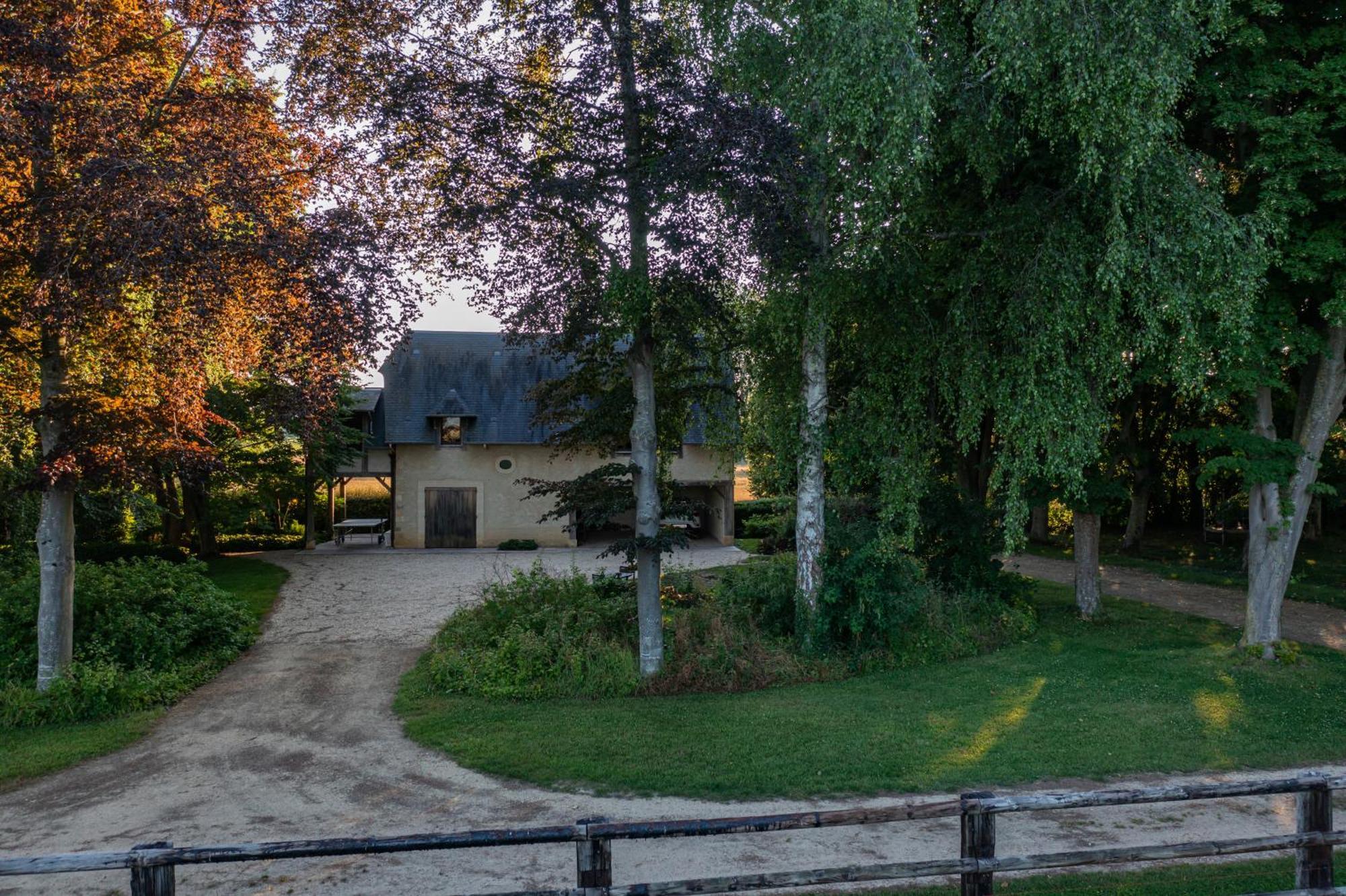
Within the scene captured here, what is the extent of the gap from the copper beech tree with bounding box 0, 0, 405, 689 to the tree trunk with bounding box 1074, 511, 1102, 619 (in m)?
13.5

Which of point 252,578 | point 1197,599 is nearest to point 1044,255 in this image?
point 1197,599

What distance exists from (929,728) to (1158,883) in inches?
149

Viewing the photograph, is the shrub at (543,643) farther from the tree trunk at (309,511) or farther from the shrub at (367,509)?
the shrub at (367,509)

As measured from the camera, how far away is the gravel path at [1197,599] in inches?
611

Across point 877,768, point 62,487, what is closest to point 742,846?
point 877,768

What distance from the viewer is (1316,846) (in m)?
5.43

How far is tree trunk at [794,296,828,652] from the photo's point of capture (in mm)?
13141

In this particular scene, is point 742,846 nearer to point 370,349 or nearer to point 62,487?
point 370,349

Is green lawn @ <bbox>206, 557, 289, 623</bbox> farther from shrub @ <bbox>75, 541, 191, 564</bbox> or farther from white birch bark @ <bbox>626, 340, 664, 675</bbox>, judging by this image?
white birch bark @ <bbox>626, 340, 664, 675</bbox>

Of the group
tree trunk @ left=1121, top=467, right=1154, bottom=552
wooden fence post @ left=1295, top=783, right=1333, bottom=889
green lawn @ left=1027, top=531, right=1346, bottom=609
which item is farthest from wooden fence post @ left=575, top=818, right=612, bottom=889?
tree trunk @ left=1121, top=467, right=1154, bottom=552

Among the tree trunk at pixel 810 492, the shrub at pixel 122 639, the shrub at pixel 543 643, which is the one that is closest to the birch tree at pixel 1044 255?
the tree trunk at pixel 810 492

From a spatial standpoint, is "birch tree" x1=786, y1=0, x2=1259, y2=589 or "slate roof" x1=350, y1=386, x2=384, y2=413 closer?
Result: "birch tree" x1=786, y1=0, x2=1259, y2=589

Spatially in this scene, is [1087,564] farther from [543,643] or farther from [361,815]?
[361,815]

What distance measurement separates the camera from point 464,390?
30.1 m
